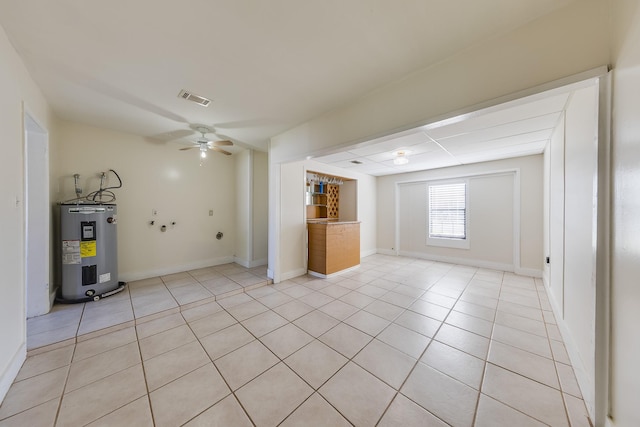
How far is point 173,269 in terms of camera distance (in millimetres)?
4020

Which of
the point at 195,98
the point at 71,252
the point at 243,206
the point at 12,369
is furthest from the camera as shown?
the point at 243,206

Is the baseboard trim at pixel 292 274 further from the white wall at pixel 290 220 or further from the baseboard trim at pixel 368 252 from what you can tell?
the baseboard trim at pixel 368 252

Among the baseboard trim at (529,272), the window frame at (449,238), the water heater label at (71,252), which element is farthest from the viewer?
the window frame at (449,238)

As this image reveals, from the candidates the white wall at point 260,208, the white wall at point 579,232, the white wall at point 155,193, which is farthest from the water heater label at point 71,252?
the white wall at point 579,232

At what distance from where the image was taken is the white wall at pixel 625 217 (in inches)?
37.4

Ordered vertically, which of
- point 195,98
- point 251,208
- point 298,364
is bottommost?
point 298,364

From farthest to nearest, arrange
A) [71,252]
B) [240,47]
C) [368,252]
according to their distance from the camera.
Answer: [368,252]
[71,252]
[240,47]

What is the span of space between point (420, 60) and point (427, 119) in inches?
19.2

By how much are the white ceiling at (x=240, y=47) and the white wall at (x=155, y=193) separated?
74 centimetres

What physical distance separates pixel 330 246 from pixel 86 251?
3525 mm

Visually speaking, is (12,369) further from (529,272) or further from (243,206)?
(529,272)

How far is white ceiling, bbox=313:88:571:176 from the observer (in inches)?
83.6

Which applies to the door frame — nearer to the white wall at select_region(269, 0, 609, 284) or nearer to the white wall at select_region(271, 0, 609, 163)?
the white wall at select_region(269, 0, 609, 284)

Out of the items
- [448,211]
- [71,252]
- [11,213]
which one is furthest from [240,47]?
[448,211]
